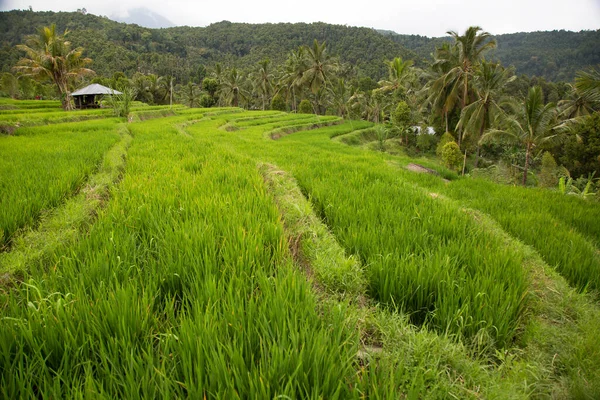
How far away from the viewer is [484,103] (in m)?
19.2

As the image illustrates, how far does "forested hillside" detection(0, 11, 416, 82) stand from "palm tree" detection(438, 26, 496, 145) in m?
47.1

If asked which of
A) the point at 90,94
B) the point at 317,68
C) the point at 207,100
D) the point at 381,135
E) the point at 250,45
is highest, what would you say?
the point at 250,45

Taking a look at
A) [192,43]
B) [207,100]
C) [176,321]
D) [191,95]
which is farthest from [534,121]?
[192,43]

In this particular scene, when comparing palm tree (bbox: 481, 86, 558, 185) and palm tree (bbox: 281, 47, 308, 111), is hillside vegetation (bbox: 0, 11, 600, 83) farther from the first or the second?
palm tree (bbox: 481, 86, 558, 185)

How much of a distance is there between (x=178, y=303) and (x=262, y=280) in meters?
0.52

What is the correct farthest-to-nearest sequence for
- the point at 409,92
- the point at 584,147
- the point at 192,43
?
the point at 192,43 → the point at 409,92 → the point at 584,147

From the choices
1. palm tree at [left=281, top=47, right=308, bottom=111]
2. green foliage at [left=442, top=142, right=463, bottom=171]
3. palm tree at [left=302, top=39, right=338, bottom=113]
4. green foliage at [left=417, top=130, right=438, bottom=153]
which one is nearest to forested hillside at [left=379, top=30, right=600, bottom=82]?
palm tree at [left=281, top=47, right=308, bottom=111]

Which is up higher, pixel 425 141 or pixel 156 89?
pixel 156 89

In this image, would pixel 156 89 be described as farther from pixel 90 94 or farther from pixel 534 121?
pixel 534 121

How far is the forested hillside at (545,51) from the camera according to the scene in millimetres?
78938

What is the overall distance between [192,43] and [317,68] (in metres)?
97.8

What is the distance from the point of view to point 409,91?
113ft

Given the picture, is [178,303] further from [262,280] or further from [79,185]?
[79,185]

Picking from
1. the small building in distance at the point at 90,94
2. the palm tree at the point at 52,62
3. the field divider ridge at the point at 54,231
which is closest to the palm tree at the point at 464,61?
the field divider ridge at the point at 54,231
